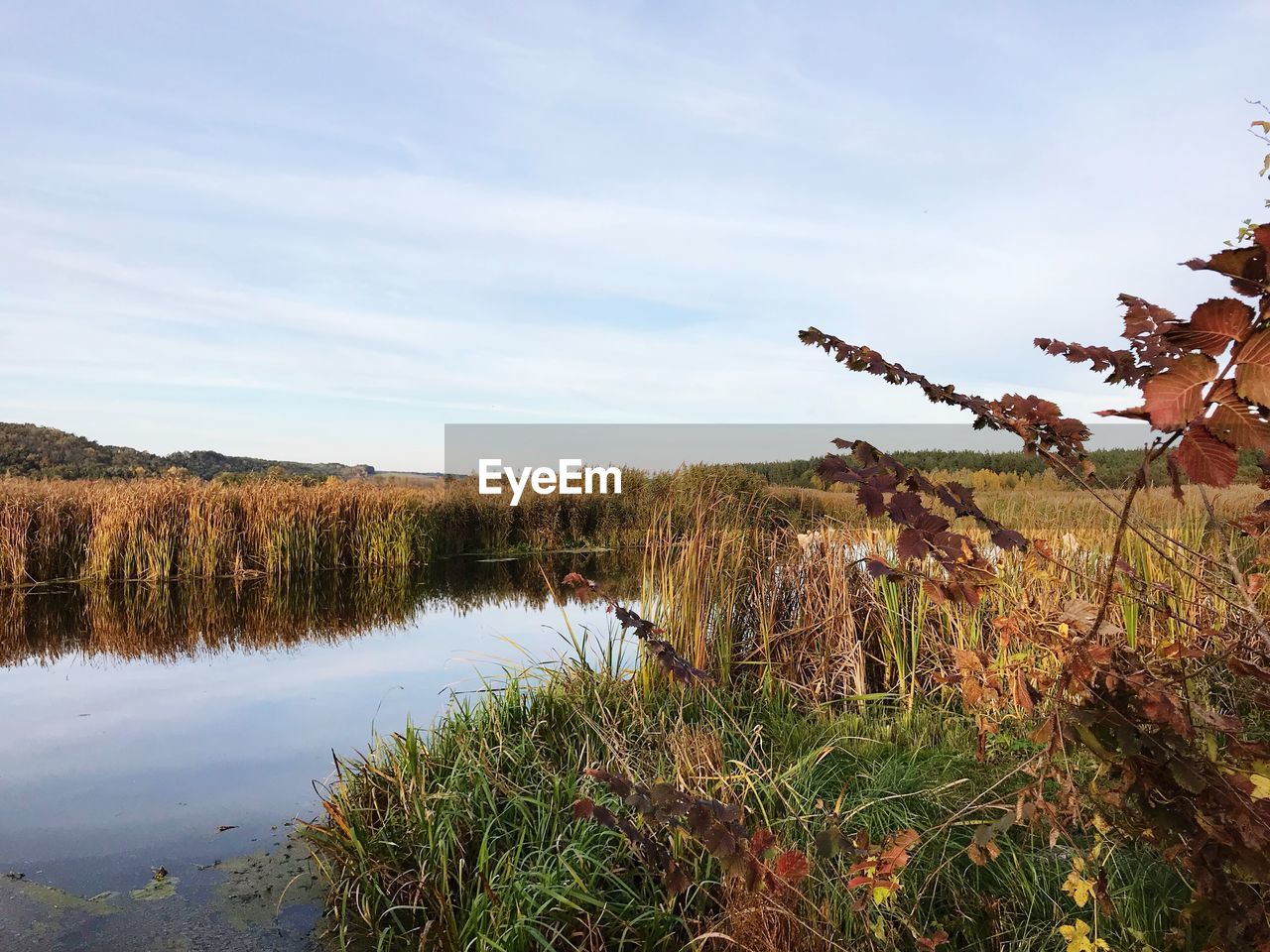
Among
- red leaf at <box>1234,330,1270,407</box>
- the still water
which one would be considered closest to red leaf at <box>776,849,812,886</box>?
red leaf at <box>1234,330,1270,407</box>

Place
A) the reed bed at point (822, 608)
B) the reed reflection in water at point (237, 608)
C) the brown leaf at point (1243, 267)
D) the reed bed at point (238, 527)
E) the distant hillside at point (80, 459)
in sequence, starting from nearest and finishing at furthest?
1. the brown leaf at point (1243, 267)
2. the reed bed at point (822, 608)
3. the reed reflection in water at point (237, 608)
4. the reed bed at point (238, 527)
5. the distant hillside at point (80, 459)

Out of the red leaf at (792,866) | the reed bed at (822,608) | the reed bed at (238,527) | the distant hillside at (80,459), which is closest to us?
the red leaf at (792,866)

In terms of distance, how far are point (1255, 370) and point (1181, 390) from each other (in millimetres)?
85

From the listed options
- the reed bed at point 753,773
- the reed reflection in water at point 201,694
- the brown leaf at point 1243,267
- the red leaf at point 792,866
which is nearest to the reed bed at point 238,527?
the reed reflection in water at point 201,694

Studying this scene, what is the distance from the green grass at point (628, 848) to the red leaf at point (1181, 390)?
1.10 meters

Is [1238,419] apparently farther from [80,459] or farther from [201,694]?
[80,459]

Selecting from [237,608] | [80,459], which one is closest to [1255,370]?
[237,608]

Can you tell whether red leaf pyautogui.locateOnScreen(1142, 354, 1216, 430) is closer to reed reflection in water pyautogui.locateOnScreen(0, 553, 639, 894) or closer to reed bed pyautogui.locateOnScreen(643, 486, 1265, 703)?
reed reflection in water pyautogui.locateOnScreen(0, 553, 639, 894)

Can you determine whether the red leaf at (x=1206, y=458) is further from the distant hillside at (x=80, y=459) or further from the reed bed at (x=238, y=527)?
the distant hillside at (x=80, y=459)

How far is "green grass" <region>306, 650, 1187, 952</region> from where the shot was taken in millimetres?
2494

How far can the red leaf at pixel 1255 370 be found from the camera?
1009 mm

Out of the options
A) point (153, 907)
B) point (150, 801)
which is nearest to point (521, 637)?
point (150, 801)

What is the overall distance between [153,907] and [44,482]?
14.0 m

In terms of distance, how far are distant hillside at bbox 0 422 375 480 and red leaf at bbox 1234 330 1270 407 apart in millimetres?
34038
